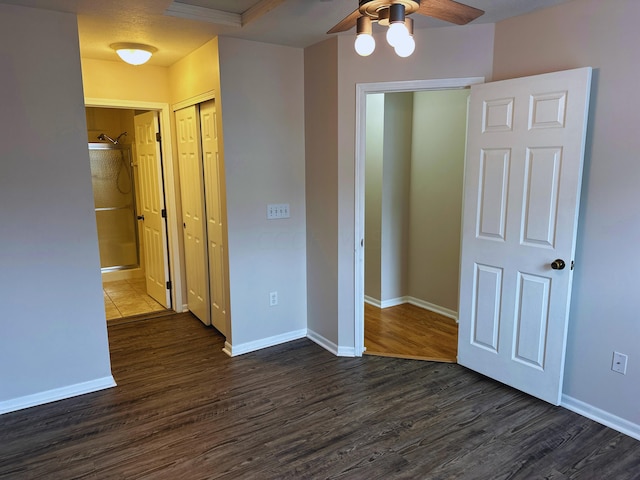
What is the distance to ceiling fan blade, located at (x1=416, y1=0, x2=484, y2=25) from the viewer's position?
5.52ft

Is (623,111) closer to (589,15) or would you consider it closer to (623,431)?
(589,15)

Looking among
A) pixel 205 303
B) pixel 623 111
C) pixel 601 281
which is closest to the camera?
pixel 623 111

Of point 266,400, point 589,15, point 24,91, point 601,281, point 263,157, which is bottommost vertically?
point 266,400

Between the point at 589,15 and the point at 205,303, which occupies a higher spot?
the point at 589,15

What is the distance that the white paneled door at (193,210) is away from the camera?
3.74 metres

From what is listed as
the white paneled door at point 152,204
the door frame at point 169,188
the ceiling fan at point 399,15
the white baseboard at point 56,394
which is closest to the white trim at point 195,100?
the door frame at point 169,188

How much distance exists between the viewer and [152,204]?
4473mm

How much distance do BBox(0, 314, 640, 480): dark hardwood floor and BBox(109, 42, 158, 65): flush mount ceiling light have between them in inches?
91.6

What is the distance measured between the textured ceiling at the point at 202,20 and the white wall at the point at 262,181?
209mm

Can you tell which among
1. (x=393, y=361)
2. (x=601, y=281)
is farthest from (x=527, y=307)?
(x=393, y=361)

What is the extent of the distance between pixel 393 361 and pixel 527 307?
109 centimetres

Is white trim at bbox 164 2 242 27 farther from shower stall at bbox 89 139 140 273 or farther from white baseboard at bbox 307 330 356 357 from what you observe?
shower stall at bbox 89 139 140 273

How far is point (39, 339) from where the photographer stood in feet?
8.96

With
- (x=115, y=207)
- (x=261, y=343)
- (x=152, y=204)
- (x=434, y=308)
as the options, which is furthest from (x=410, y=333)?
(x=115, y=207)
